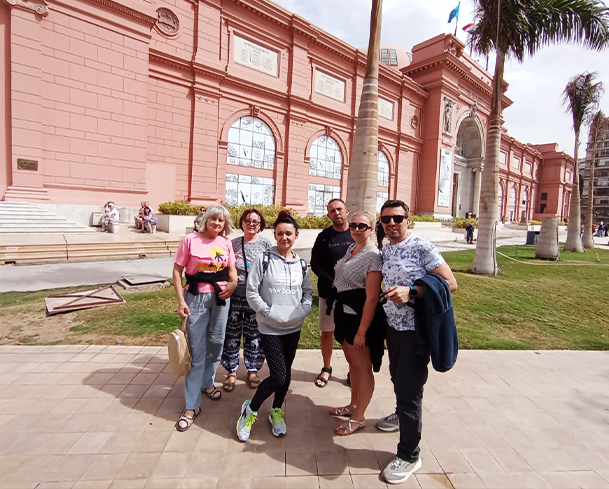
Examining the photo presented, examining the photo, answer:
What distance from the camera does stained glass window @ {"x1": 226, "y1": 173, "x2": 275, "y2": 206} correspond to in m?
18.5

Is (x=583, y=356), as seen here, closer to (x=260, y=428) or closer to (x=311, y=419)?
(x=311, y=419)

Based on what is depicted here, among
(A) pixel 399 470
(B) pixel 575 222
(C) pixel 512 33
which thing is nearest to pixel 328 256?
(A) pixel 399 470

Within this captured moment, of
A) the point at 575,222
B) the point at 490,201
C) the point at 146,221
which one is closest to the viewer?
the point at 490,201

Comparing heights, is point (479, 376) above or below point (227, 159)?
below

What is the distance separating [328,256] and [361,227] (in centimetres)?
87

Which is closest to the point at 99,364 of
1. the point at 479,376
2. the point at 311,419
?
the point at 311,419

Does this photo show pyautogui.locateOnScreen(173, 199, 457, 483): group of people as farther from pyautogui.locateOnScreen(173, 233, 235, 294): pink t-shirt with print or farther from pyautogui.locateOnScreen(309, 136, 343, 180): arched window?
pyautogui.locateOnScreen(309, 136, 343, 180): arched window

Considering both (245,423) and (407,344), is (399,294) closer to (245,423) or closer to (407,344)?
(407,344)

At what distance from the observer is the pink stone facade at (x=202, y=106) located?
41.2 feet

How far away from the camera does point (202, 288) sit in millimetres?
2943

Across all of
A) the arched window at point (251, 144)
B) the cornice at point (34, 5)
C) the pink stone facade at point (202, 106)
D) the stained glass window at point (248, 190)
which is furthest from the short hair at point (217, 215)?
the arched window at point (251, 144)

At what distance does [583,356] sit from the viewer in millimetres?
4781

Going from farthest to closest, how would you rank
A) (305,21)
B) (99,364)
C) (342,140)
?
(342,140) → (305,21) → (99,364)

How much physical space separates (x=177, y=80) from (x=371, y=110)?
43.0 ft
